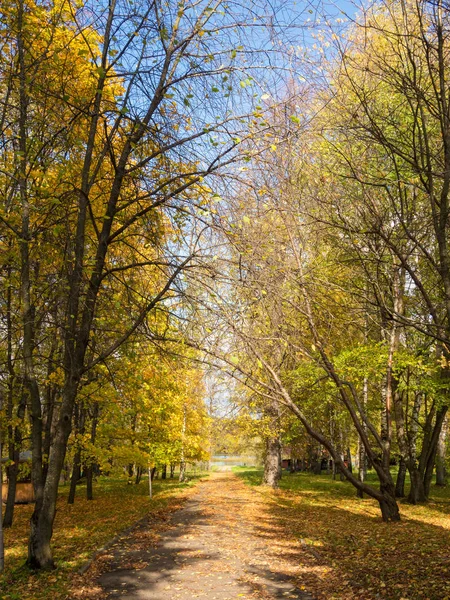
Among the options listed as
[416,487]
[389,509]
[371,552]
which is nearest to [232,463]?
[416,487]

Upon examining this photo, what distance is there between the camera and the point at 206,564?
7.65m

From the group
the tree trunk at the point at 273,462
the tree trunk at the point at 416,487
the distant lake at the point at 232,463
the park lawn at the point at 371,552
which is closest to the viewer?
the park lawn at the point at 371,552

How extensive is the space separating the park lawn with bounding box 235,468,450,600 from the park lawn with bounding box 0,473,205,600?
3340 millimetres

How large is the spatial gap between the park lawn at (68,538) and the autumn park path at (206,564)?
0.55 meters

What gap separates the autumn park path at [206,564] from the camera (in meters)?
6.17

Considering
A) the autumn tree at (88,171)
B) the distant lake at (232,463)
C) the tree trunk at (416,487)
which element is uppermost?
the autumn tree at (88,171)

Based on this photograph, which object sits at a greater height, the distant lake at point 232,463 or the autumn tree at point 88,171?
the autumn tree at point 88,171

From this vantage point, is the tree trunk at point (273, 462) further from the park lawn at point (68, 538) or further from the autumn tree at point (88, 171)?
the autumn tree at point (88, 171)

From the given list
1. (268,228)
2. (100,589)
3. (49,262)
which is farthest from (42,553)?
(268,228)

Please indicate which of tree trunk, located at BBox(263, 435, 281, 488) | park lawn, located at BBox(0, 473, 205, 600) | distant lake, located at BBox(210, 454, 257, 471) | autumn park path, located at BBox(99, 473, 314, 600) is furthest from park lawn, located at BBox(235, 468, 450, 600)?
distant lake, located at BBox(210, 454, 257, 471)

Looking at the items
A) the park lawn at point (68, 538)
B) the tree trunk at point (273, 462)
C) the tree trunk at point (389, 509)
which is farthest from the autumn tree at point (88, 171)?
the tree trunk at point (273, 462)

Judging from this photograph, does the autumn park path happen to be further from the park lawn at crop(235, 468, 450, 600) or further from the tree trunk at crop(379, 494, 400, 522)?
the tree trunk at crop(379, 494, 400, 522)

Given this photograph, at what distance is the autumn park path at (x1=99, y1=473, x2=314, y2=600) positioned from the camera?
6.17 m

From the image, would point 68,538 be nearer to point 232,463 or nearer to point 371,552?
point 371,552
